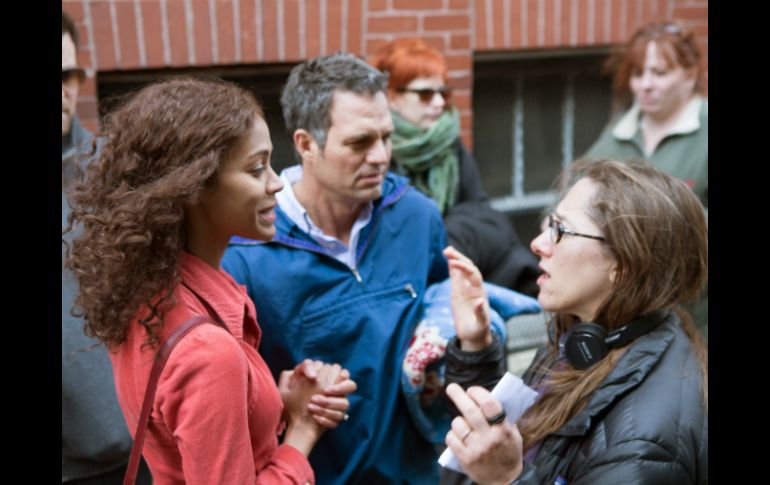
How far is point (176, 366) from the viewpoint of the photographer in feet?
5.24

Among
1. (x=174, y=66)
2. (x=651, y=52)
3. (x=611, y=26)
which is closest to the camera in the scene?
(x=174, y=66)

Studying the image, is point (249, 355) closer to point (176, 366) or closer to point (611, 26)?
point (176, 366)

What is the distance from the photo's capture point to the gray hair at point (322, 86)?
262 cm

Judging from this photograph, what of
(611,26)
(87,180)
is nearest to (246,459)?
(87,180)

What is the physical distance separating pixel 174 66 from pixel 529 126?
2.27 m

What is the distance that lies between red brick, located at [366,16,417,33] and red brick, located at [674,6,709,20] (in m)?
1.79

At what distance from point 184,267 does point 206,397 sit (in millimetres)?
332

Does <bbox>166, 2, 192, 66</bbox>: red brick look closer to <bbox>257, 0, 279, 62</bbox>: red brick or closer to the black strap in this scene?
<bbox>257, 0, 279, 62</bbox>: red brick

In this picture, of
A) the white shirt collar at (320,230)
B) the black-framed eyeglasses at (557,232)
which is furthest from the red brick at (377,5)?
the black-framed eyeglasses at (557,232)

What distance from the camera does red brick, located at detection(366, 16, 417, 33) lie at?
161 inches

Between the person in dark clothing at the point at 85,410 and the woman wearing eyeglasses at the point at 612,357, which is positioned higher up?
the woman wearing eyeglasses at the point at 612,357

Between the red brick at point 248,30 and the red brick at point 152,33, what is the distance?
36cm

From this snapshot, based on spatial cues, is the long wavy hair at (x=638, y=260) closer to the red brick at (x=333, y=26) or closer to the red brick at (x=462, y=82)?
the red brick at (x=333, y=26)

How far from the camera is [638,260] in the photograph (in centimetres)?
202
